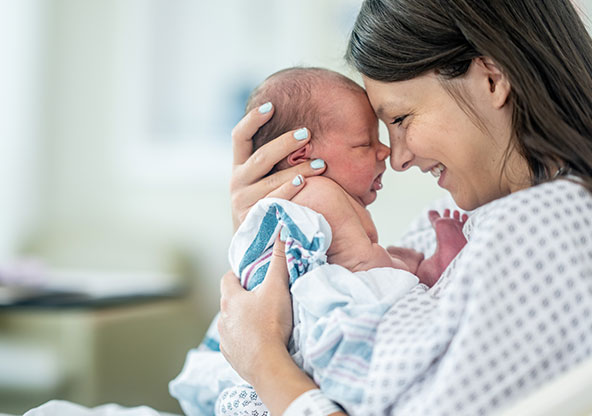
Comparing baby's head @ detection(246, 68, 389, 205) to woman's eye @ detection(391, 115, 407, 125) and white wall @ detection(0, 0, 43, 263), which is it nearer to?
woman's eye @ detection(391, 115, 407, 125)

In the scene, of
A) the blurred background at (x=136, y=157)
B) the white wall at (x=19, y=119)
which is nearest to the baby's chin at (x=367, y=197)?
the blurred background at (x=136, y=157)

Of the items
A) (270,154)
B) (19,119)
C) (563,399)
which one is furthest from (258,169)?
(19,119)

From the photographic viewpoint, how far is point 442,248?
3.94 feet

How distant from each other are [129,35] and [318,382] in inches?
128

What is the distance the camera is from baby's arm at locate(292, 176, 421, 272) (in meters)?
1.06

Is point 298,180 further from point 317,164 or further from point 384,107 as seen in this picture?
point 384,107

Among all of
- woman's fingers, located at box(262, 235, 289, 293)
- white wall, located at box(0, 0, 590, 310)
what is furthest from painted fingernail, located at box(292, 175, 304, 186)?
white wall, located at box(0, 0, 590, 310)

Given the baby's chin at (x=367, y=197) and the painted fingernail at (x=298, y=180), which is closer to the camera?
the painted fingernail at (x=298, y=180)

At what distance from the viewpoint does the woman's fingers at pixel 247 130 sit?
1.22 m

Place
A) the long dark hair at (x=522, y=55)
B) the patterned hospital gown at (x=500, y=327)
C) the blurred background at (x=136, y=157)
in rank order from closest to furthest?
the patterned hospital gown at (x=500, y=327) → the long dark hair at (x=522, y=55) → the blurred background at (x=136, y=157)

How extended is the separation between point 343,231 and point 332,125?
0.22m

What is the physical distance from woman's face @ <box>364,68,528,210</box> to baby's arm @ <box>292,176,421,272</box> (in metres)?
0.16

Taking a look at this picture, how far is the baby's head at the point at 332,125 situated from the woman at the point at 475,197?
40 millimetres

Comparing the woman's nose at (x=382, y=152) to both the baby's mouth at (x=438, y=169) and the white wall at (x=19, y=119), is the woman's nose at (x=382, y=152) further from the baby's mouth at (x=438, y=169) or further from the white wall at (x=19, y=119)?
the white wall at (x=19, y=119)
